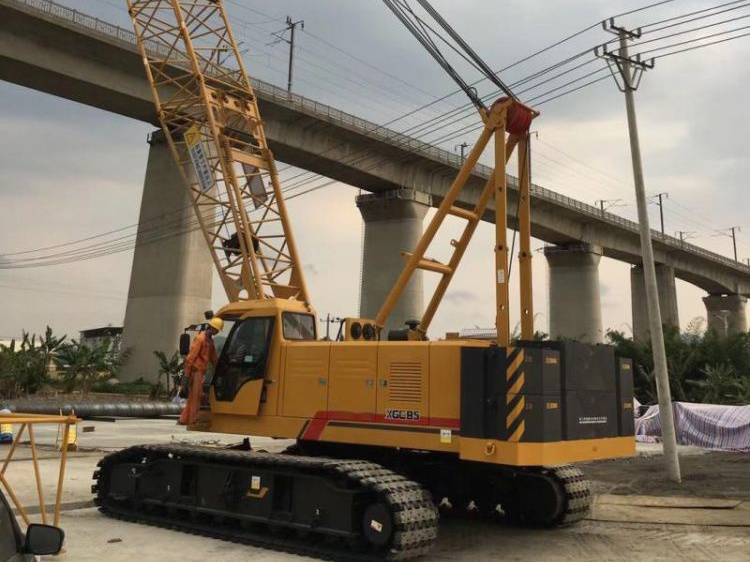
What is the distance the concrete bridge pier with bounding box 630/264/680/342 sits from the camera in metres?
64.1

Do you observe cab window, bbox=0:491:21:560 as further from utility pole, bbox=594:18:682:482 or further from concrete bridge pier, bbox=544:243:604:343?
concrete bridge pier, bbox=544:243:604:343

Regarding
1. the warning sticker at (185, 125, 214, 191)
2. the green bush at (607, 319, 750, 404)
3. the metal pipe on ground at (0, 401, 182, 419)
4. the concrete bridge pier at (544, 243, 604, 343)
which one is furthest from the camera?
the concrete bridge pier at (544, 243, 604, 343)

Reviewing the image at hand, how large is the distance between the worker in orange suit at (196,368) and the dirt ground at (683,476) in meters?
7.42

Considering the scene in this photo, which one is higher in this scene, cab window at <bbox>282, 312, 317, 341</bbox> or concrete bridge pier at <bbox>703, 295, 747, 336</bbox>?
concrete bridge pier at <bbox>703, 295, 747, 336</bbox>

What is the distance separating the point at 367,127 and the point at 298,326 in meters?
29.9

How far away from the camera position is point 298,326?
9.36 metres

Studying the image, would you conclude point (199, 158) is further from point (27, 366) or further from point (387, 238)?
point (387, 238)

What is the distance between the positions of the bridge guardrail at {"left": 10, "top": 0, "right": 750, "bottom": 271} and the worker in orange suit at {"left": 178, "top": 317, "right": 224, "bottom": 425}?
10879mm

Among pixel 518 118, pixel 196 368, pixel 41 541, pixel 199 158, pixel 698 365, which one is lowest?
pixel 41 541

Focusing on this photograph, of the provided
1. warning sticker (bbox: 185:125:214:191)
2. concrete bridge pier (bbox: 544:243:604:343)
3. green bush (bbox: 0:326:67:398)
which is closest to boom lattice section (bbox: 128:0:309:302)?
warning sticker (bbox: 185:125:214:191)

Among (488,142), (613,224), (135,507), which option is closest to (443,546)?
(135,507)

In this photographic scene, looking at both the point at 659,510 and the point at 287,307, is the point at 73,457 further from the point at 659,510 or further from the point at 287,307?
the point at 659,510

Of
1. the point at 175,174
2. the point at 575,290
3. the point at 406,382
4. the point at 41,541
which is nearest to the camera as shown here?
the point at 41,541

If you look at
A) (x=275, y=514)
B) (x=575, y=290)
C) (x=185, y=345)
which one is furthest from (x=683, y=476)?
(x=575, y=290)
